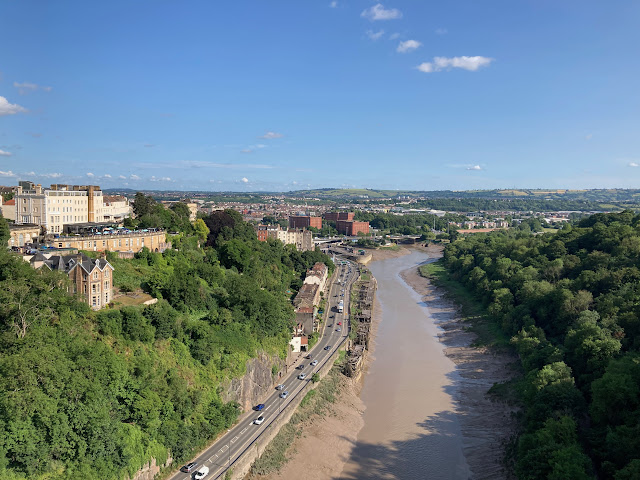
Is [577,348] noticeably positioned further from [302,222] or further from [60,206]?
[302,222]

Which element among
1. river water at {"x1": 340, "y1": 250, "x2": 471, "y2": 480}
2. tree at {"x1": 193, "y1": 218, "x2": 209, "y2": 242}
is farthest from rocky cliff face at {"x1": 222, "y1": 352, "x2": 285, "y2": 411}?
tree at {"x1": 193, "y1": 218, "x2": 209, "y2": 242}

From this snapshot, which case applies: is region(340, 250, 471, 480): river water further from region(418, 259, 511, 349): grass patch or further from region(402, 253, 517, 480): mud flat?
region(418, 259, 511, 349): grass patch

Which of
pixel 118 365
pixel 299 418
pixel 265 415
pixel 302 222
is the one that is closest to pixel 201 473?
pixel 118 365

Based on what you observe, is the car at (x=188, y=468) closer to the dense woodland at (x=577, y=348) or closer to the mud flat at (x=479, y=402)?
the mud flat at (x=479, y=402)

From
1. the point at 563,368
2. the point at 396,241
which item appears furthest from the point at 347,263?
the point at 563,368

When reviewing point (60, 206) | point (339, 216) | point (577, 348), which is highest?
point (60, 206)

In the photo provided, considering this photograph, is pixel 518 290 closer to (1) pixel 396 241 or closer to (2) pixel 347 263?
(2) pixel 347 263

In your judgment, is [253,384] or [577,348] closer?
[253,384]
